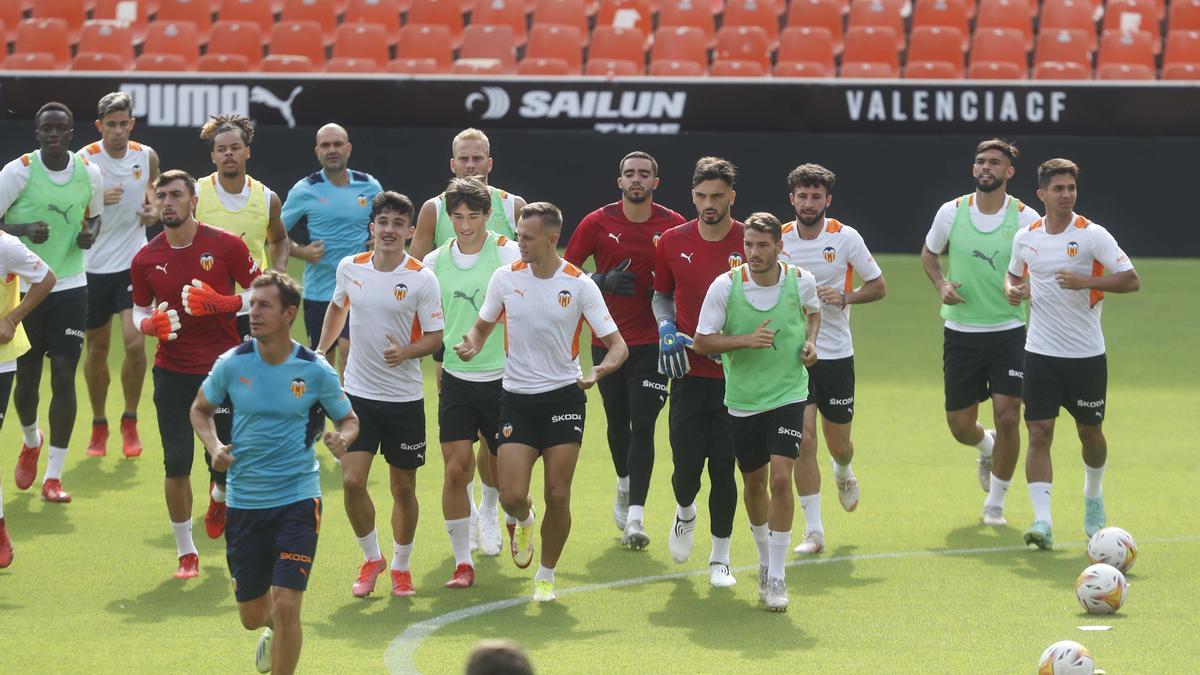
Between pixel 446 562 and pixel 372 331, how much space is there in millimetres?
1599

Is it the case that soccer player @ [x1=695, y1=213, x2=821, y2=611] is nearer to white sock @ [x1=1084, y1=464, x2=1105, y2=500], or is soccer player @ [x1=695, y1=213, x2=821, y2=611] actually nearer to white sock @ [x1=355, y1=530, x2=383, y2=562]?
white sock @ [x1=355, y1=530, x2=383, y2=562]

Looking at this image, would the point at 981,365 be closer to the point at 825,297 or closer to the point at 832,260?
the point at 832,260

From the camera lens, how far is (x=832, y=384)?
10.7 meters

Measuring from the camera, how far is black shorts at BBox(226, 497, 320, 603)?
288 inches

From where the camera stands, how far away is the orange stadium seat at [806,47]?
2164 centimetres

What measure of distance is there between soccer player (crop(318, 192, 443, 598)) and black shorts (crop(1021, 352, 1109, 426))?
362 centimetres

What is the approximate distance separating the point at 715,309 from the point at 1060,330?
7.97 feet

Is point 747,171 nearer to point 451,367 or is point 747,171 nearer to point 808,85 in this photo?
point 808,85

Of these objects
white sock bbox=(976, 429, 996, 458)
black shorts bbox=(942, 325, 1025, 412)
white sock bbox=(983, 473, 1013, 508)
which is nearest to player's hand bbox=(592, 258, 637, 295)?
black shorts bbox=(942, 325, 1025, 412)

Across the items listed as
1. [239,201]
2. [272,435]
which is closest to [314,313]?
[239,201]

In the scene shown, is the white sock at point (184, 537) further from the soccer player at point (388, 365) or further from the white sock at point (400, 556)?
the white sock at point (400, 556)

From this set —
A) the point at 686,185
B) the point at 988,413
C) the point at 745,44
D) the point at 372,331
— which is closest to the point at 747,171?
the point at 686,185

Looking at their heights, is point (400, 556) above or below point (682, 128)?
below

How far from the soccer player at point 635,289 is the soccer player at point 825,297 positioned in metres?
0.75
